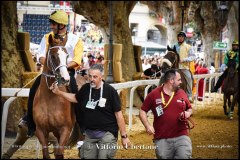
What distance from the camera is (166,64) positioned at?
13797mm

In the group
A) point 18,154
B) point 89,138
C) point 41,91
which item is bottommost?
point 18,154

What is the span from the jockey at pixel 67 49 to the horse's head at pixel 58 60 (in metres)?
0.17

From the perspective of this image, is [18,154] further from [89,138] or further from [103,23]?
[103,23]

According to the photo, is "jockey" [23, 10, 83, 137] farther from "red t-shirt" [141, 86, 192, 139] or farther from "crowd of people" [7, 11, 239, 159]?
"red t-shirt" [141, 86, 192, 139]

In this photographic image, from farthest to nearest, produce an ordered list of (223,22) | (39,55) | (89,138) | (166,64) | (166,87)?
(223,22), (166,64), (39,55), (166,87), (89,138)

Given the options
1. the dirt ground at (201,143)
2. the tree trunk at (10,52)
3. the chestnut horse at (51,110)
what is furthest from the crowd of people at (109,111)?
the tree trunk at (10,52)

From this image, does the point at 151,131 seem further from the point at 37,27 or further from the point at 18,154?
the point at 37,27

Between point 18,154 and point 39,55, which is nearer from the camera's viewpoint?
→ point 39,55

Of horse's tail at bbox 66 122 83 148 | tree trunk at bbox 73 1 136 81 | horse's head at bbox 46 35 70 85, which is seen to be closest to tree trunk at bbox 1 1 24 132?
horse's tail at bbox 66 122 83 148

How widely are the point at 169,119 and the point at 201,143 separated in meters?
4.29

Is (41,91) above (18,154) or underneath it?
above

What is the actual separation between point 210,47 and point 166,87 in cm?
3124

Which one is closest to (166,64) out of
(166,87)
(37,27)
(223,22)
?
(166,87)

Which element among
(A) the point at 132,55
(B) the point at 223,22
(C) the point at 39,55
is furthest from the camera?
(B) the point at 223,22
